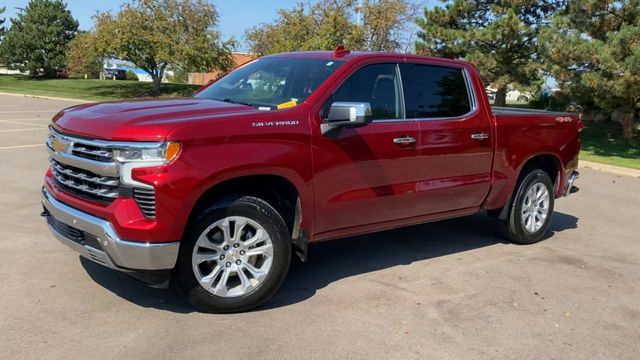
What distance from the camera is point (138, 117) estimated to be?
4082 mm

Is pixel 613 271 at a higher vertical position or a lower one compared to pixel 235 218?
lower

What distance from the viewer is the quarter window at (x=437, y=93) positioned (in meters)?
5.43

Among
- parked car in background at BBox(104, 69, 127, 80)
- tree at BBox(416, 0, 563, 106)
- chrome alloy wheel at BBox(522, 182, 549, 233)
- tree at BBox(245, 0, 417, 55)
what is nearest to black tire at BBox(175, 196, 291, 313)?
chrome alloy wheel at BBox(522, 182, 549, 233)

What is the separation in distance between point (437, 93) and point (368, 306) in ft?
7.17

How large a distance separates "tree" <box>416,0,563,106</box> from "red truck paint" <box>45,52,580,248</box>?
14.5 metres

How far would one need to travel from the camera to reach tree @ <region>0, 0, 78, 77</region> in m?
54.8

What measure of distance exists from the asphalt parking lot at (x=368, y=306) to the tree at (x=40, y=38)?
5456 centimetres

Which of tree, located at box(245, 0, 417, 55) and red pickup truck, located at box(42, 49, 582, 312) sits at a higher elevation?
tree, located at box(245, 0, 417, 55)

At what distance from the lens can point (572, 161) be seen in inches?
277

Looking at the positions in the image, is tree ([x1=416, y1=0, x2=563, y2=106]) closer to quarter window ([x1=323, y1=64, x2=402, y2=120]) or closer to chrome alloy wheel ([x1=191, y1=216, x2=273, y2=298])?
quarter window ([x1=323, y1=64, x2=402, y2=120])

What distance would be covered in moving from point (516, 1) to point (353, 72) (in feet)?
58.1

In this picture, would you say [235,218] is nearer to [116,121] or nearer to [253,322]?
[253,322]

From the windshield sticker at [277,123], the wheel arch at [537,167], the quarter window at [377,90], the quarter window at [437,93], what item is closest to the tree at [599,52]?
the wheel arch at [537,167]

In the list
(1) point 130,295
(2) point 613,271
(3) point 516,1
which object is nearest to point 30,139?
(1) point 130,295
